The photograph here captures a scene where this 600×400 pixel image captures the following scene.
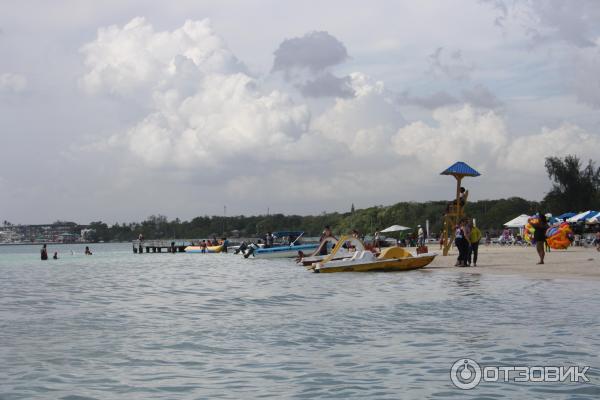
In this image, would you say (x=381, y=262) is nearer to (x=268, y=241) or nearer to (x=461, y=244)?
(x=461, y=244)

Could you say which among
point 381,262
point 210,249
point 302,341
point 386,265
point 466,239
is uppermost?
point 466,239

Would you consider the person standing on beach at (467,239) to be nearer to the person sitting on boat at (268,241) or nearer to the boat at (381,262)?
the boat at (381,262)

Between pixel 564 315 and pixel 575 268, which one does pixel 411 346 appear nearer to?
pixel 564 315

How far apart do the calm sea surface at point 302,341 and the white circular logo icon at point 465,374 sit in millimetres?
129

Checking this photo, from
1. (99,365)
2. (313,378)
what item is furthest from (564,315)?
(99,365)

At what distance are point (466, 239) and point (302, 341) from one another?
17092 millimetres

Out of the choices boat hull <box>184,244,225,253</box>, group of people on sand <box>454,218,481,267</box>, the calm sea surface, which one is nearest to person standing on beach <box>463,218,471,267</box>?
group of people on sand <box>454,218,481,267</box>

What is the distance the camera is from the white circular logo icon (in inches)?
340

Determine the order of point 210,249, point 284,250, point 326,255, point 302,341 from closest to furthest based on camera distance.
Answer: point 302,341
point 326,255
point 284,250
point 210,249

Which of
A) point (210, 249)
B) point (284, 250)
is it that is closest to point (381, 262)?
point (284, 250)

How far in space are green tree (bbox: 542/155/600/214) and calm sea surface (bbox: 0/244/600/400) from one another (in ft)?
215

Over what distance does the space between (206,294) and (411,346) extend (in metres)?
13.2

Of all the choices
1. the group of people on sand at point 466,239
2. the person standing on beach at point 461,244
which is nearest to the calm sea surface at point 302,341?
the group of people on sand at point 466,239

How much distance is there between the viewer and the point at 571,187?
8481cm
